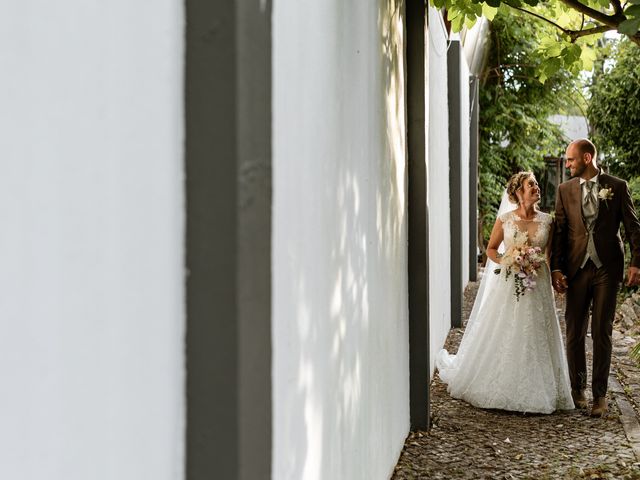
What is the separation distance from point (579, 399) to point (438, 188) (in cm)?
353

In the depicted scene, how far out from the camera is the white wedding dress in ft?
23.2

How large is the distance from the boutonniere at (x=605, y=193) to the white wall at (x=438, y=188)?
1.82 m

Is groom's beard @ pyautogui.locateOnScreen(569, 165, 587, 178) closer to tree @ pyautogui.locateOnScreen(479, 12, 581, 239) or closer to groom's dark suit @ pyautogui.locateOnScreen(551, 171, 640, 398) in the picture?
groom's dark suit @ pyautogui.locateOnScreen(551, 171, 640, 398)

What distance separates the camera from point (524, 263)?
729 centimetres

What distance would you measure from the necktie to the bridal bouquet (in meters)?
0.55

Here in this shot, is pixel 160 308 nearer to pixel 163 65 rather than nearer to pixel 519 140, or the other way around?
pixel 163 65

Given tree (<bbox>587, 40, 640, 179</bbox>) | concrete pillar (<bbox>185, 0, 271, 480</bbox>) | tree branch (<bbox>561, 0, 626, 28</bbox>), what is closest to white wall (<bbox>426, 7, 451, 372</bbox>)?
tree branch (<bbox>561, 0, 626, 28</bbox>)

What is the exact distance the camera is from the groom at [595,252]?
685 cm

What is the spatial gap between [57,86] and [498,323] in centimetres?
648

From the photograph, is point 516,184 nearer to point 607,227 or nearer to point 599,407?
point 607,227

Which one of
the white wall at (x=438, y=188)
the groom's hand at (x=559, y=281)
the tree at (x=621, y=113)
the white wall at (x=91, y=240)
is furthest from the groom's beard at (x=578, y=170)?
the tree at (x=621, y=113)

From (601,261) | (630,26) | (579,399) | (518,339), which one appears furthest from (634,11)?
(579,399)

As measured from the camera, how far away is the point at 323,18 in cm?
302

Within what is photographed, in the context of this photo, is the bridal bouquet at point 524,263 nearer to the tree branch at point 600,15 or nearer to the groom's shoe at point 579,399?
the groom's shoe at point 579,399
